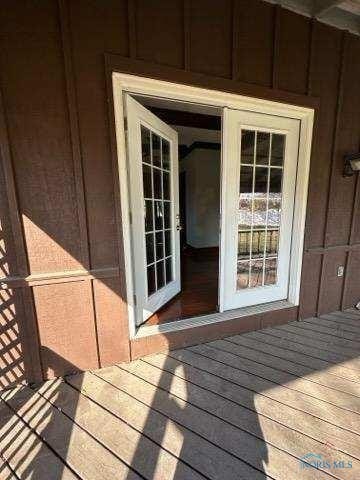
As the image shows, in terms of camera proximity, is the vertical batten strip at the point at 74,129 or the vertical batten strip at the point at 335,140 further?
the vertical batten strip at the point at 335,140

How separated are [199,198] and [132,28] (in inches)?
139

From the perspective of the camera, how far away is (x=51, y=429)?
1304 millimetres

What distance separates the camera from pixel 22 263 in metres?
1.54

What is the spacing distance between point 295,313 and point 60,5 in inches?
122

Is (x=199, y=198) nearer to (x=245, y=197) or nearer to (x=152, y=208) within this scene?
(x=245, y=197)

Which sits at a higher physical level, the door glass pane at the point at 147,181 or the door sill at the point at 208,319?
the door glass pane at the point at 147,181

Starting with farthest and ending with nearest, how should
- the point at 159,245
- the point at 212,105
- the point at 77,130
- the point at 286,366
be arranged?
the point at 159,245, the point at 212,105, the point at 286,366, the point at 77,130

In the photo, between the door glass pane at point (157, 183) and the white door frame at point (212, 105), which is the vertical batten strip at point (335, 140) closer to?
the white door frame at point (212, 105)

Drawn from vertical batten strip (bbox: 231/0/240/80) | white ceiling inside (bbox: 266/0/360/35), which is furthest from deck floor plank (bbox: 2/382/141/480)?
white ceiling inside (bbox: 266/0/360/35)

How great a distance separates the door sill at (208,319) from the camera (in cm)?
195

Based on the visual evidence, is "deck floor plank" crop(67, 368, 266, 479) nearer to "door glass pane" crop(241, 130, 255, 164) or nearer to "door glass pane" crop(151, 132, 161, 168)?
"door glass pane" crop(151, 132, 161, 168)

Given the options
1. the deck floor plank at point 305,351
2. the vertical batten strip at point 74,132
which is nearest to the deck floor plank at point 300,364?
the deck floor plank at point 305,351

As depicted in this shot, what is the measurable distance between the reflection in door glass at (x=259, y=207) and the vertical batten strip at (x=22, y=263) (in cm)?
174

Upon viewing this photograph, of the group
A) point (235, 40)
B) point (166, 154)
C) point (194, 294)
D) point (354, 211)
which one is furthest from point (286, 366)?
point (235, 40)
